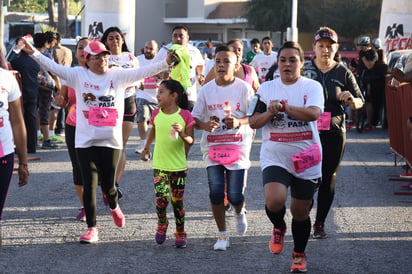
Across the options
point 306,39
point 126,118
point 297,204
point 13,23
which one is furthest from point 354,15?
point 297,204

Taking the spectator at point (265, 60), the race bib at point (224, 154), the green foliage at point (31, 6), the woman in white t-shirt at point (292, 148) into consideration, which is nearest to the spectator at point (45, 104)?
the spectator at point (265, 60)

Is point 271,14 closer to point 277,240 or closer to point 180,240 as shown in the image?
point 180,240

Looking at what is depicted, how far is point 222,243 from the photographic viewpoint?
7250 millimetres

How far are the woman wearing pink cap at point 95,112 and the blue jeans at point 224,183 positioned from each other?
102cm

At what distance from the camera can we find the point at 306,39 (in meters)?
55.5

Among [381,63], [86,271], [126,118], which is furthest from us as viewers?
[381,63]

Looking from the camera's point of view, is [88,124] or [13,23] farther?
[13,23]

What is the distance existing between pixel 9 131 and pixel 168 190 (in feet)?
6.01

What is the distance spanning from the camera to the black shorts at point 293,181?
630 cm

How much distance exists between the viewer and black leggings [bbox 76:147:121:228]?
7.52 meters

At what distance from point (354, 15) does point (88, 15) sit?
34.7 meters

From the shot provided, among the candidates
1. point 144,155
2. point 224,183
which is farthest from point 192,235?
point 144,155

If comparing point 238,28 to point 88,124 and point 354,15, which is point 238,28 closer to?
point 354,15

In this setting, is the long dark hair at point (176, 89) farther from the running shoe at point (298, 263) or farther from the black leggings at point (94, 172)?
the running shoe at point (298, 263)
